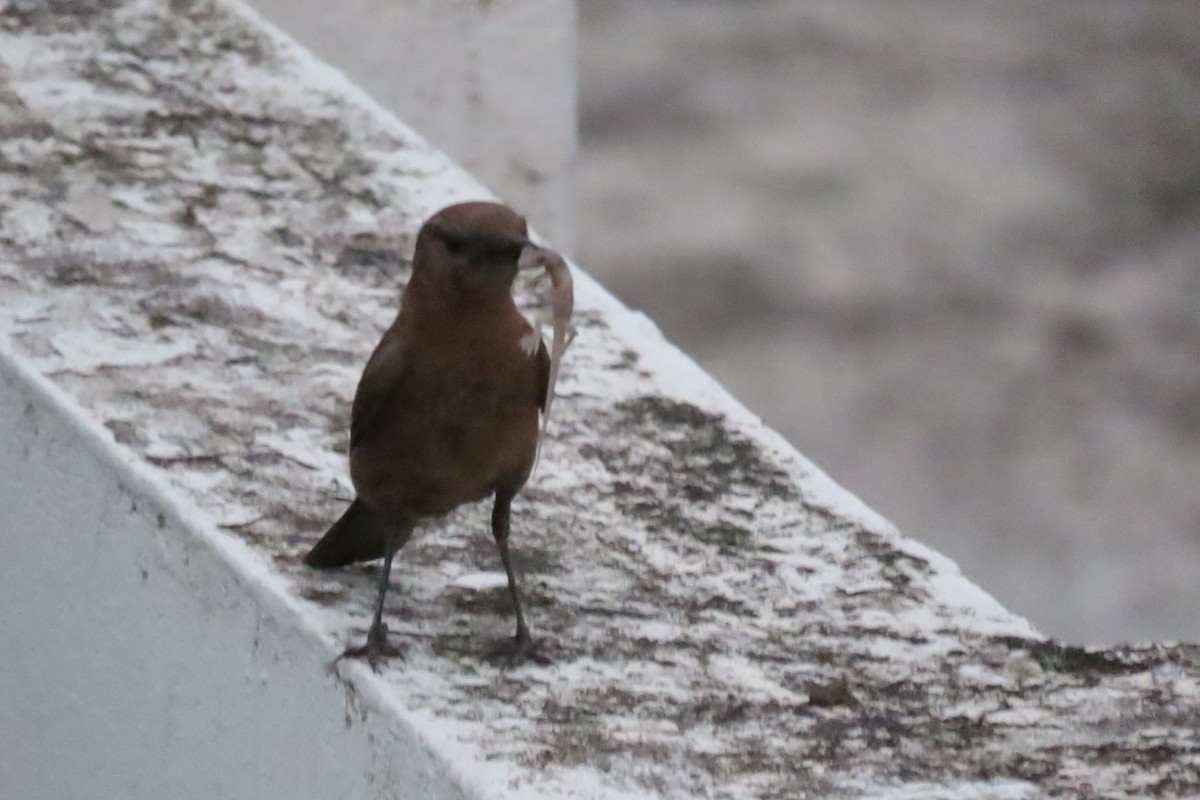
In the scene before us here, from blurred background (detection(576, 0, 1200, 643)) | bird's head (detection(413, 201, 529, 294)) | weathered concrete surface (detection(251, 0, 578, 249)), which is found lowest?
bird's head (detection(413, 201, 529, 294))

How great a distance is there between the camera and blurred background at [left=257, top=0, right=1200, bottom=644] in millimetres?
8219

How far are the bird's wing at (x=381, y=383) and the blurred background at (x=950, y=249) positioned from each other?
15.8 feet

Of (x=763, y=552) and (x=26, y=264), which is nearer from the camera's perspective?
(x=763, y=552)

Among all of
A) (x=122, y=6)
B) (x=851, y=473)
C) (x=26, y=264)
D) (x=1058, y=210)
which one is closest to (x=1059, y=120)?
(x=1058, y=210)

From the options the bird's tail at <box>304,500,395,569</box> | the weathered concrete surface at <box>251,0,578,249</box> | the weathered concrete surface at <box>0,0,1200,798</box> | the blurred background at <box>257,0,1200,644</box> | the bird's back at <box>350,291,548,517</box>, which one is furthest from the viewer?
the blurred background at <box>257,0,1200,644</box>

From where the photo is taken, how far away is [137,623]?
9.58 ft

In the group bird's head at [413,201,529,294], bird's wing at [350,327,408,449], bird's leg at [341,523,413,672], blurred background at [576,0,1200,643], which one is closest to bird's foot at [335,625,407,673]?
bird's leg at [341,523,413,672]

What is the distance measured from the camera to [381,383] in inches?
106

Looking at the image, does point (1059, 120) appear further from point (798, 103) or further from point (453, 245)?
point (453, 245)

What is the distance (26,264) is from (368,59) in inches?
78.8

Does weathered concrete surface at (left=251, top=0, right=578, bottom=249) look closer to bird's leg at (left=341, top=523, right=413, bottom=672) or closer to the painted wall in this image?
the painted wall

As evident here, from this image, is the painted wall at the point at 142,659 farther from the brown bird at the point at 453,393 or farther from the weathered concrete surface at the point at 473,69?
the weathered concrete surface at the point at 473,69

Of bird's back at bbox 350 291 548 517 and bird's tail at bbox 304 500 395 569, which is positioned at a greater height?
bird's back at bbox 350 291 548 517

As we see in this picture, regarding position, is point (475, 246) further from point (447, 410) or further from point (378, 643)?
point (378, 643)
